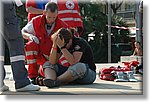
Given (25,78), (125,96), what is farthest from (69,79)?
(125,96)

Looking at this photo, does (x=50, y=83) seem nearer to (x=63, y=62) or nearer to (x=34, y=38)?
(x=63, y=62)

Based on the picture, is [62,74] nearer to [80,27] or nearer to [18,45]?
[18,45]

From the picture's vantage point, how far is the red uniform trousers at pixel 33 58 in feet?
10.2

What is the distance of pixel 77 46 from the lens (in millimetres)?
2979

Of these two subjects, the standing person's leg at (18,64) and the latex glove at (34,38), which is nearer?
the standing person's leg at (18,64)

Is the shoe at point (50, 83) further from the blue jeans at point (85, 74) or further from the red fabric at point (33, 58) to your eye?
the red fabric at point (33, 58)

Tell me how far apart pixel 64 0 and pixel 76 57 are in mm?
1057

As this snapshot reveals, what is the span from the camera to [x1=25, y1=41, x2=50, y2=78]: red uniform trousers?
3.10 meters

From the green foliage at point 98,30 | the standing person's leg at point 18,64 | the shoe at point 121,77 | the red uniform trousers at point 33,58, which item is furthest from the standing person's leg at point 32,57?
the green foliage at point 98,30

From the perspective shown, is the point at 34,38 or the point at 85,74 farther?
the point at 34,38

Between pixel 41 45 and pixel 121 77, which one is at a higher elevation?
pixel 41 45

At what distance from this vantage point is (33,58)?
10.3ft

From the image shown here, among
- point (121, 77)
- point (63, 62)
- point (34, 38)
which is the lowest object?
point (121, 77)

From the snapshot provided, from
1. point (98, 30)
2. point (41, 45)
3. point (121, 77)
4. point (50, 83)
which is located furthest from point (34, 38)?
point (98, 30)
